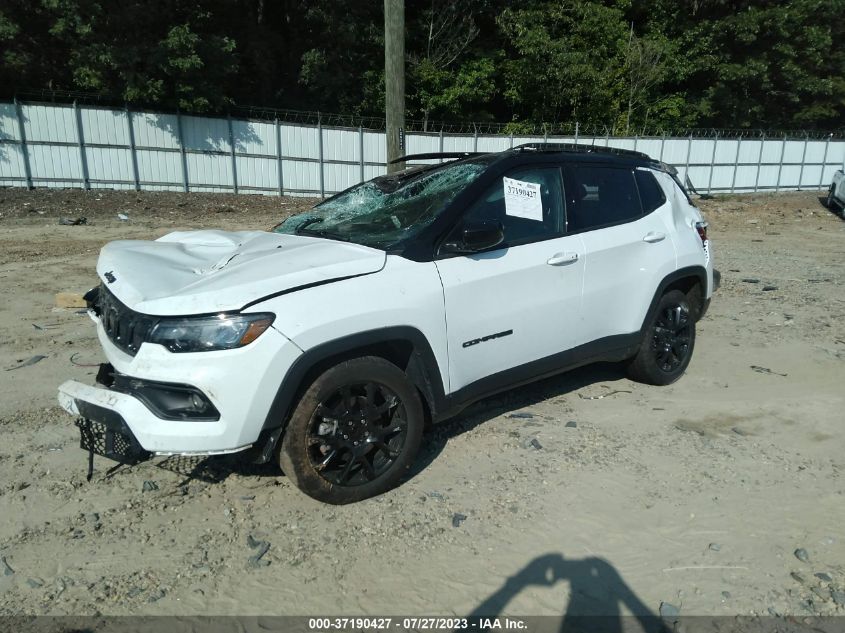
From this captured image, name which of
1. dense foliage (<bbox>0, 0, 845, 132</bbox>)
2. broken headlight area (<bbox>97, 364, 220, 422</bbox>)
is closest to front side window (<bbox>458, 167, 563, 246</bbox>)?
broken headlight area (<bbox>97, 364, 220, 422</bbox>)

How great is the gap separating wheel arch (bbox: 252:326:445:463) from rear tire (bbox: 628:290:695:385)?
198cm

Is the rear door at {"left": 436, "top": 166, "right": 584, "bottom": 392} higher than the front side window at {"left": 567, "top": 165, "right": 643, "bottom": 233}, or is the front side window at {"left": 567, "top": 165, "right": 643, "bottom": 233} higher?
the front side window at {"left": 567, "top": 165, "right": 643, "bottom": 233}

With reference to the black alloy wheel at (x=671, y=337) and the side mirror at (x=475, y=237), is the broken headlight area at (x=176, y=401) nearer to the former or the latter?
the side mirror at (x=475, y=237)

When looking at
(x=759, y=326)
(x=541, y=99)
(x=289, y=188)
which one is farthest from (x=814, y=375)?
(x=541, y=99)

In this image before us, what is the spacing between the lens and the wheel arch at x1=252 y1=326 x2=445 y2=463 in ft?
10.1

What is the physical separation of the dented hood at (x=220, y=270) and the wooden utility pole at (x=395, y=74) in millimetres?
5061

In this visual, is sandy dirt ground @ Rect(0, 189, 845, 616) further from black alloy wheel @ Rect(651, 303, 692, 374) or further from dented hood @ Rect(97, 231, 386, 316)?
A: dented hood @ Rect(97, 231, 386, 316)

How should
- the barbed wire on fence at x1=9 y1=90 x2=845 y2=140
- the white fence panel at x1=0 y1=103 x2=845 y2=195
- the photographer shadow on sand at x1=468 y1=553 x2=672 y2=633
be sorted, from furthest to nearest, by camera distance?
the barbed wire on fence at x1=9 y1=90 x2=845 y2=140 < the white fence panel at x1=0 y1=103 x2=845 y2=195 < the photographer shadow on sand at x1=468 y1=553 x2=672 y2=633

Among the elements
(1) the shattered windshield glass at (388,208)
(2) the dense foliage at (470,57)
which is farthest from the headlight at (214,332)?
(2) the dense foliage at (470,57)

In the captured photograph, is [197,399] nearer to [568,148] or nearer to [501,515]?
[501,515]

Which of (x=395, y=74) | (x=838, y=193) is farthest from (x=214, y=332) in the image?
(x=838, y=193)

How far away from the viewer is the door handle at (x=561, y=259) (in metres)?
4.07

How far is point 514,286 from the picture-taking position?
388 centimetres

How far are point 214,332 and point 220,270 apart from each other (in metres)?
0.54
